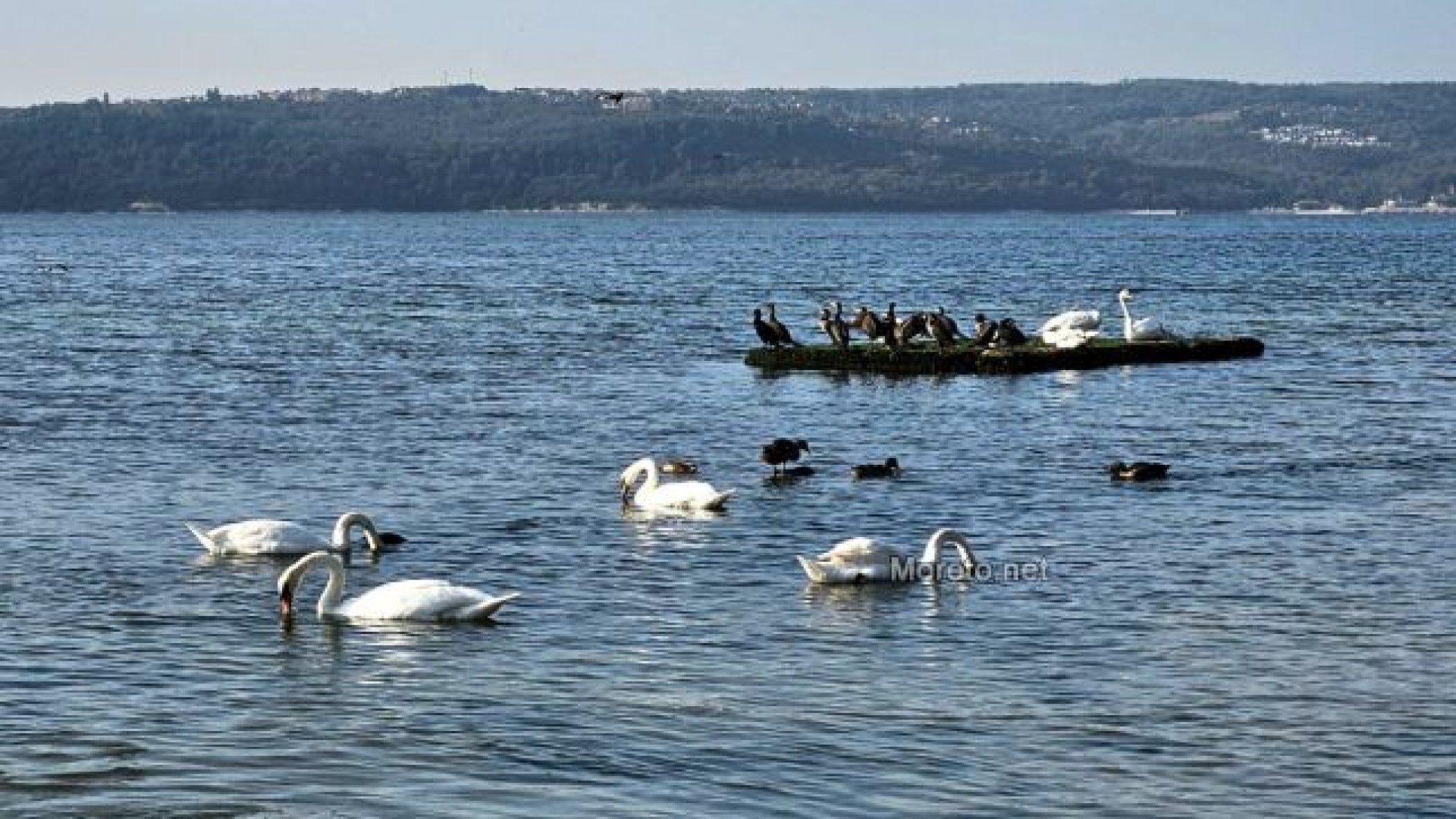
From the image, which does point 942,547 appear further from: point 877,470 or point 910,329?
point 910,329

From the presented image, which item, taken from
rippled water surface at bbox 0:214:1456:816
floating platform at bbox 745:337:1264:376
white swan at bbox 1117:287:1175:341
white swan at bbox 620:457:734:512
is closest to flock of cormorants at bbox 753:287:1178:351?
white swan at bbox 1117:287:1175:341

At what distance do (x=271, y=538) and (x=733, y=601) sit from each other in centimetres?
565

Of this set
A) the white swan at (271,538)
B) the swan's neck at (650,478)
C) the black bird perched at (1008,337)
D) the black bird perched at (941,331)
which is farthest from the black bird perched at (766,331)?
the white swan at (271,538)

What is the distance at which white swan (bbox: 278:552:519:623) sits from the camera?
23.7 m

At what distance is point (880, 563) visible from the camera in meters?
26.6

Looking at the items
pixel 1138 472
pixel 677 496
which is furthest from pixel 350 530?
pixel 1138 472

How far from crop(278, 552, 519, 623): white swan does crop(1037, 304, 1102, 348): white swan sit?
114 ft

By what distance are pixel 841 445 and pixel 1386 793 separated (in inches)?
919

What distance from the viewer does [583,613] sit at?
965 inches

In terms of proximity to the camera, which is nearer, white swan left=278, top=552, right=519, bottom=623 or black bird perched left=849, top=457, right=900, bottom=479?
white swan left=278, top=552, right=519, bottom=623

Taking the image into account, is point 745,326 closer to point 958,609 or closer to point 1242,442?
point 1242,442

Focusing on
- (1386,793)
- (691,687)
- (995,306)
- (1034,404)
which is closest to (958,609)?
(691,687)

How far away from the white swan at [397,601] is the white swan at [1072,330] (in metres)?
34.8

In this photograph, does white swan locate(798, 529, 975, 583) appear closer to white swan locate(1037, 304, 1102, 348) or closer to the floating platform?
the floating platform
